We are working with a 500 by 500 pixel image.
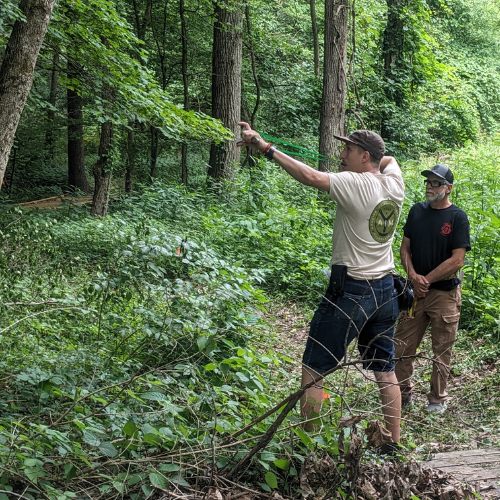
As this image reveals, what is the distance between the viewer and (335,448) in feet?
10.8

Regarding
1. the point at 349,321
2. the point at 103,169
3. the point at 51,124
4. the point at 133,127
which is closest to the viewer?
the point at 349,321

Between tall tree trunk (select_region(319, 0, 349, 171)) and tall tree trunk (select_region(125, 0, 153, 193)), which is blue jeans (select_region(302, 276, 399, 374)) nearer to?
tall tree trunk (select_region(319, 0, 349, 171))

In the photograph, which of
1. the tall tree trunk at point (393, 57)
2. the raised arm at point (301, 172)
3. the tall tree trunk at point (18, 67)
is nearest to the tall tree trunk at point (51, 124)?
the tall tree trunk at point (393, 57)

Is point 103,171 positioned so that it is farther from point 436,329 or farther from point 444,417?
point 444,417

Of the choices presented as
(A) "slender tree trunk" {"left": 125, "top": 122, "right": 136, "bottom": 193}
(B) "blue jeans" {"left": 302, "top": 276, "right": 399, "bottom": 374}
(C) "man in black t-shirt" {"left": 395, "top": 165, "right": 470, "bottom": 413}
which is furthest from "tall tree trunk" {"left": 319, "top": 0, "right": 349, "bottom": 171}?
(B) "blue jeans" {"left": 302, "top": 276, "right": 399, "bottom": 374}

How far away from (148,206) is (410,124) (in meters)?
9.90

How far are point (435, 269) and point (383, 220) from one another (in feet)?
4.92

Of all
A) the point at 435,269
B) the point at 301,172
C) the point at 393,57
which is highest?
the point at 393,57

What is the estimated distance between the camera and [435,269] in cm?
536

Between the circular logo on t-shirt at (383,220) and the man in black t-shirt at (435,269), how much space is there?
1346 millimetres

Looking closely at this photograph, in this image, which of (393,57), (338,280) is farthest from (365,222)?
(393,57)

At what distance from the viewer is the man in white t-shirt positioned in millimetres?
4008

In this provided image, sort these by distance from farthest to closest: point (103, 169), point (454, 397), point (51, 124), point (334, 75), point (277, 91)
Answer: point (277, 91)
point (51, 124)
point (103, 169)
point (334, 75)
point (454, 397)

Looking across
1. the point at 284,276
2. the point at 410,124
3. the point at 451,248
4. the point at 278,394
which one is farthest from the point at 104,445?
the point at 410,124
